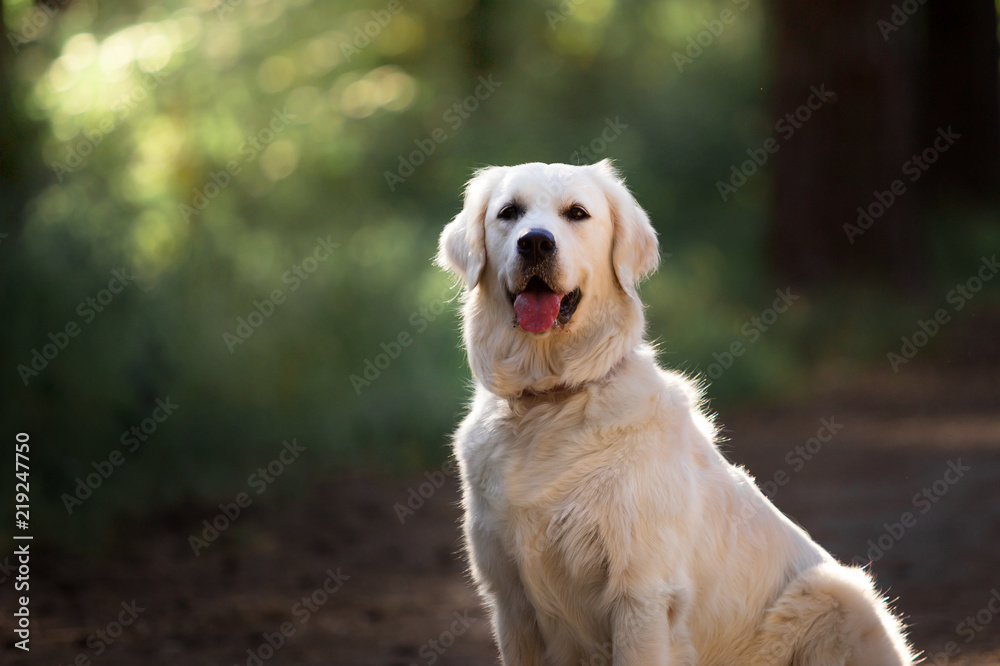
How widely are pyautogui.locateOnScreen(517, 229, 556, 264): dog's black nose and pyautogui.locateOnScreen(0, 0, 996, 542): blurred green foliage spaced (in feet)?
15.5

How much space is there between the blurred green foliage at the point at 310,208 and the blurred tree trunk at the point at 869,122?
0.53 meters

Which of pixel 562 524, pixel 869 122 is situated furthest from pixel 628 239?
pixel 869 122

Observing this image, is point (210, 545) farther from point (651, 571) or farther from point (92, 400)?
point (651, 571)

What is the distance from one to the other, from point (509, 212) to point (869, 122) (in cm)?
898

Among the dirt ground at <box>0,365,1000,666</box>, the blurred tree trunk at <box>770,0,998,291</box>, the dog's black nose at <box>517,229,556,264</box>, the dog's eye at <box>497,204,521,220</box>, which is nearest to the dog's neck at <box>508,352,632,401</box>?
the dog's black nose at <box>517,229,556,264</box>

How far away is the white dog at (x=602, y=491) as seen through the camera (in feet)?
9.80

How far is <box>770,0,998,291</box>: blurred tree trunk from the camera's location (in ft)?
35.6

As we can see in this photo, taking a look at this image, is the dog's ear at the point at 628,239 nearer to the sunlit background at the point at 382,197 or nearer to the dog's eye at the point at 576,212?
the dog's eye at the point at 576,212

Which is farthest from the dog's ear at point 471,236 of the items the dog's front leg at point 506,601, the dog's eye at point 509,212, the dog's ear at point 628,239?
the dog's front leg at point 506,601

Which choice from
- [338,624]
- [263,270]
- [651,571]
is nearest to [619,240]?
[651,571]

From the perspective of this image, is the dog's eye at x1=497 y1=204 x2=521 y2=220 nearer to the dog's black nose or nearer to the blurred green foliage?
the dog's black nose

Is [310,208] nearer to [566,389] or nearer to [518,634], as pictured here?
[566,389]

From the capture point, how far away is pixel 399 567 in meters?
7.07

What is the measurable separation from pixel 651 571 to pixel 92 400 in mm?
5172
